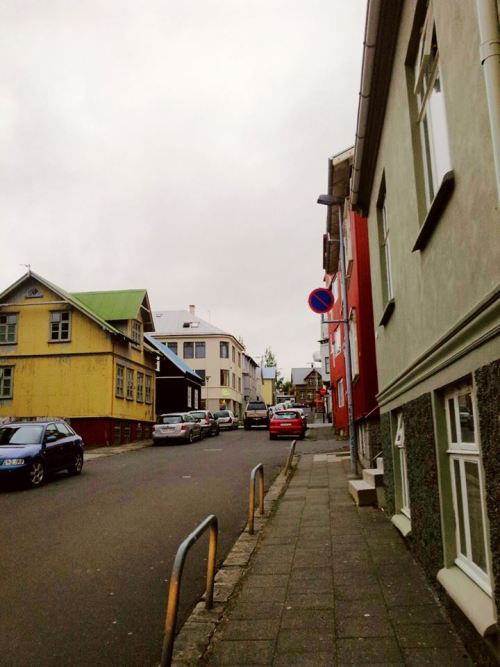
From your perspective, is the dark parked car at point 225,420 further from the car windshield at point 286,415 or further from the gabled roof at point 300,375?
the gabled roof at point 300,375

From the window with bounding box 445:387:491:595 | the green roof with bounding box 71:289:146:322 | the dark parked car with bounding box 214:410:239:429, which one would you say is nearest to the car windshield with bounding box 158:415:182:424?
the green roof with bounding box 71:289:146:322

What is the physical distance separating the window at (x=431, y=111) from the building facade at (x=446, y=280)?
0.7 inches

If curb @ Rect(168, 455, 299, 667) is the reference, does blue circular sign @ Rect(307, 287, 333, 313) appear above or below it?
above

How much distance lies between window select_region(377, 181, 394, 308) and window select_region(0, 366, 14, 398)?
2495 centimetres

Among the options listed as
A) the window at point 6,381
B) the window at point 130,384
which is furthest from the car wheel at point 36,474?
the window at point 130,384

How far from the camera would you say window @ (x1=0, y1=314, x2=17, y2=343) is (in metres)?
29.7

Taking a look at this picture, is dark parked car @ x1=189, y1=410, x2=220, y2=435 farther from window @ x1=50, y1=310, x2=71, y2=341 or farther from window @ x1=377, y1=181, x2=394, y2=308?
window @ x1=377, y1=181, x2=394, y2=308

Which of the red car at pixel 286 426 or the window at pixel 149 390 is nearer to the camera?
the red car at pixel 286 426

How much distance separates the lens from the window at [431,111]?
179 inches

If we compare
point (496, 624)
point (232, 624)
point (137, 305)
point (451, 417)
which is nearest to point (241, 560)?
point (232, 624)

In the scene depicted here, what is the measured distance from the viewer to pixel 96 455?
22594 millimetres

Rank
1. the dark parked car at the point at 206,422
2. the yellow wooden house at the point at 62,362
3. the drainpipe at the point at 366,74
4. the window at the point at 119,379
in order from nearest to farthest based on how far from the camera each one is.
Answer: the drainpipe at the point at 366,74 → the yellow wooden house at the point at 62,362 → the window at the point at 119,379 → the dark parked car at the point at 206,422

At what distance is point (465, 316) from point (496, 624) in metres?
1.77

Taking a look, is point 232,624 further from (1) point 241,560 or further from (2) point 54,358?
(2) point 54,358
